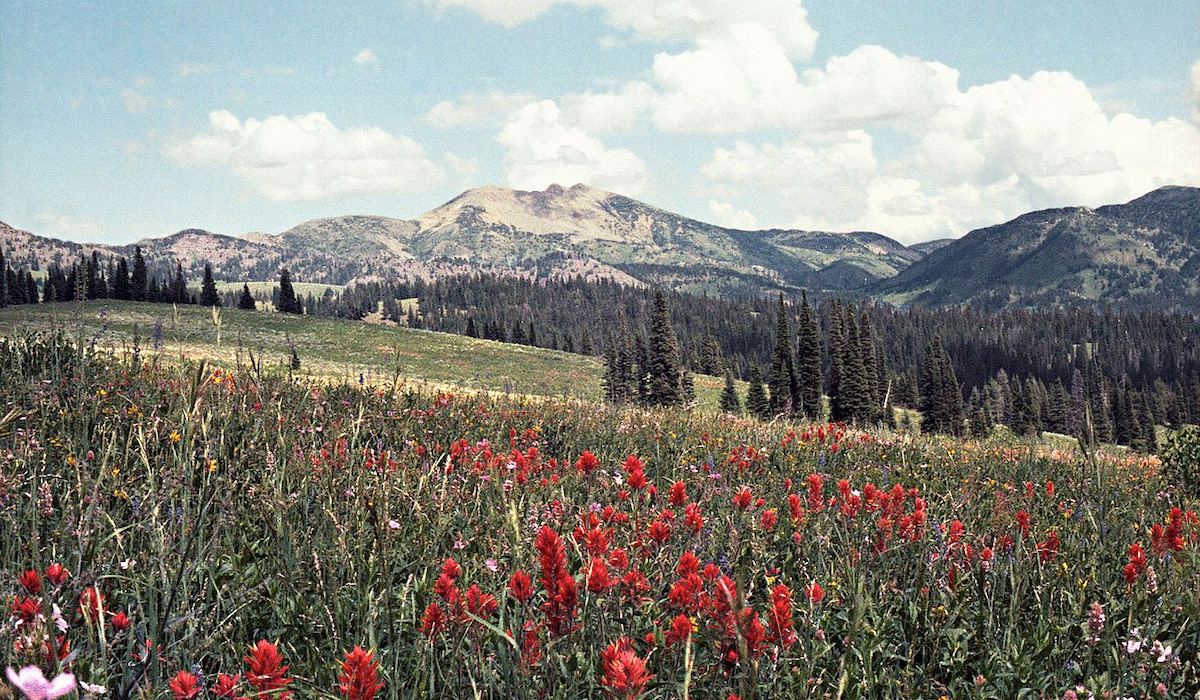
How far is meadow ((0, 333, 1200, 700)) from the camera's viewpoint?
7.11 feet

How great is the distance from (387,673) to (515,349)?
293ft

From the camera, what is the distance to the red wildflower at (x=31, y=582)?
213 cm

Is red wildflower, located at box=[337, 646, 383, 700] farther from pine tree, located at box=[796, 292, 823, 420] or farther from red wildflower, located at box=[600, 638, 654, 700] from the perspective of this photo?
pine tree, located at box=[796, 292, 823, 420]

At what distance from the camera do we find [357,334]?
7700 centimetres

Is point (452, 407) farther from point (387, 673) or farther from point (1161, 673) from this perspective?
point (1161, 673)

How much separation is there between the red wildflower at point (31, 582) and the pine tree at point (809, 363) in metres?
66.7

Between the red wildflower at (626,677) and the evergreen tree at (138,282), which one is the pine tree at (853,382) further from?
the evergreen tree at (138,282)

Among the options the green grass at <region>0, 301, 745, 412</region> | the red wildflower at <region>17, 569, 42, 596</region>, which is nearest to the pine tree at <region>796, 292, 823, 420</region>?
the green grass at <region>0, 301, 745, 412</region>

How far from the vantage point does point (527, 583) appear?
2.25 metres

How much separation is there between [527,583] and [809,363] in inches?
2727

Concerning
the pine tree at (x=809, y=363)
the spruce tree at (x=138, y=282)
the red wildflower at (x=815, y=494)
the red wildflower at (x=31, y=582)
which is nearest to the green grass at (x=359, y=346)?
the pine tree at (x=809, y=363)

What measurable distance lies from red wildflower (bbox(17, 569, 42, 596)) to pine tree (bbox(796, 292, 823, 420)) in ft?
219

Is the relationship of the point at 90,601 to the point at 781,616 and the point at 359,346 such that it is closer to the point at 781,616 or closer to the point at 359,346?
the point at 781,616

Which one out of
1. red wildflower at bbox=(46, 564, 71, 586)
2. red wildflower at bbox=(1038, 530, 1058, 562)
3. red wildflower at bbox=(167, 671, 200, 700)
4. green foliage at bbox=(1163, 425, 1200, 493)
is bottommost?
green foliage at bbox=(1163, 425, 1200, 493)
